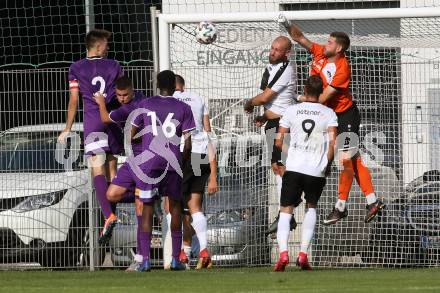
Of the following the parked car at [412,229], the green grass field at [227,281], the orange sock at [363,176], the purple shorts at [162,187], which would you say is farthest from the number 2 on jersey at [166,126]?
the parked car at [412,229]

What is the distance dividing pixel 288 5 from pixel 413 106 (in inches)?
143

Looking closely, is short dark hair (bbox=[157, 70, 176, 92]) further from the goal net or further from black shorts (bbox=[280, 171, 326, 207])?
the goal net

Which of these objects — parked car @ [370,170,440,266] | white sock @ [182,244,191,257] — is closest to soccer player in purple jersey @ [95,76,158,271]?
white sock @ [182,244,191,257]

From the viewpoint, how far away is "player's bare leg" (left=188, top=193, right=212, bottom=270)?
15867 millimetres

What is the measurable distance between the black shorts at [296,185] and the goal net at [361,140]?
2.59 meters

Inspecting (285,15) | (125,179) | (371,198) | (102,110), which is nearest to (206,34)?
(285,15)

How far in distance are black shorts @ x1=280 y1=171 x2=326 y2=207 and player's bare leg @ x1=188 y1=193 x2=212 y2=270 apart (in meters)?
1.52

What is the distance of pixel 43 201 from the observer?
1728 cm

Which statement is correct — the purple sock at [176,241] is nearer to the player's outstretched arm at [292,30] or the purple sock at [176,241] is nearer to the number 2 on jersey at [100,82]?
the number 2 on jersey at [100,82]

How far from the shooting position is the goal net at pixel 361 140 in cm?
1720

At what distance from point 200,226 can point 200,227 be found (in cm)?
1

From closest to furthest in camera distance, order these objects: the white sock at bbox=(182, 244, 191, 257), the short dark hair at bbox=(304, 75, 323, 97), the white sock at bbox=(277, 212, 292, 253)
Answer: the short dark hair at bbox=(304, 75, 323, 97) → the white sock at bbox=(277, 212, 292, 253) → the white sock at bbox=(182, 244, 191, 257)

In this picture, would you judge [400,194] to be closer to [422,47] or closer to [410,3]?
[422,47]

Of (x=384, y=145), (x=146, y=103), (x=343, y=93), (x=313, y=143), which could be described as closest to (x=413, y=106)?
(x=384, y=145)
